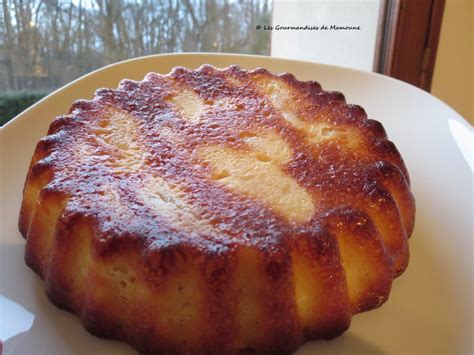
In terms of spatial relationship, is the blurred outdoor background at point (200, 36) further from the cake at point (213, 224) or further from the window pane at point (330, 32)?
the cake at point (213, 224)

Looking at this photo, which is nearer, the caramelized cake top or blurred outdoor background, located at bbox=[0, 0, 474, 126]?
the caramelized cake top

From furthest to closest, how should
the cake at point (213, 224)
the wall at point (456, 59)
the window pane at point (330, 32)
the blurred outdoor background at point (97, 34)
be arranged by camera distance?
the window pane at point (330, 32) → the wall at point (456, 59) → the blurred outdoor background at point (97, 34) → the cake at point (213, 224)

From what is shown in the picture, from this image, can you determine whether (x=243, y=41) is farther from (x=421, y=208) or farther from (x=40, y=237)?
(x=40, y=237)

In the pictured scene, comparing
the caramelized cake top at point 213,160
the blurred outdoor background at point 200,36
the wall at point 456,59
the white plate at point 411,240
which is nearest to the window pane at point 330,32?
the blurred outdoor background at point 200,36

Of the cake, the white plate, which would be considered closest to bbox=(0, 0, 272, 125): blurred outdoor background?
the white plate

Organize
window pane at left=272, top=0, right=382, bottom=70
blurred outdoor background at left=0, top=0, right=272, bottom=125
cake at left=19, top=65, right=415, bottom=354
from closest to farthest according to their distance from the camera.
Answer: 1. cake at left=19, top=65, right=415, bottom=354
2. blurred outdoor background at left=0, top=0, right=272, bottom=125
3. window pane at left=272, top=0, right=382, bottom=70

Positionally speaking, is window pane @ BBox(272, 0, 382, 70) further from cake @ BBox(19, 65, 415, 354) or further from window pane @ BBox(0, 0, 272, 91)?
cake @ BBox(19, 65, 415, 354)
